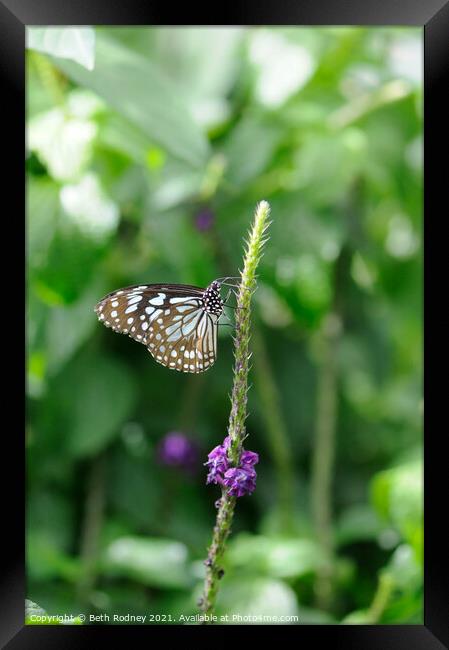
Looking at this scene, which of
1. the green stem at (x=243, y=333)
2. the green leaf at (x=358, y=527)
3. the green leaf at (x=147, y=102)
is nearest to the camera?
the green stem at (x=243, y=333)

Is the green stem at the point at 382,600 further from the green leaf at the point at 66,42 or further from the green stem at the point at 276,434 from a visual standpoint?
the green leaf at the point at 66,42

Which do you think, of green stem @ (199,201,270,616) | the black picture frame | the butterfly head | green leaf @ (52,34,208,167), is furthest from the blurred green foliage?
green stem @ (199,201,270,616)

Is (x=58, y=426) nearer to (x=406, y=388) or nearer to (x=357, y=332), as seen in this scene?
(x=357, y=332)

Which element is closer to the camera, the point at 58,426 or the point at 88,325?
the point at 88,325

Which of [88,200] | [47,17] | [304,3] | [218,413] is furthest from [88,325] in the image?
[304,3]

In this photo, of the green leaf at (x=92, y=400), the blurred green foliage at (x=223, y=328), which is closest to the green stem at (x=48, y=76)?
the blurred green foliage at (x=223, y=328)

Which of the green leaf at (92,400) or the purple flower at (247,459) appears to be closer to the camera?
the purple flower at (247,459)
